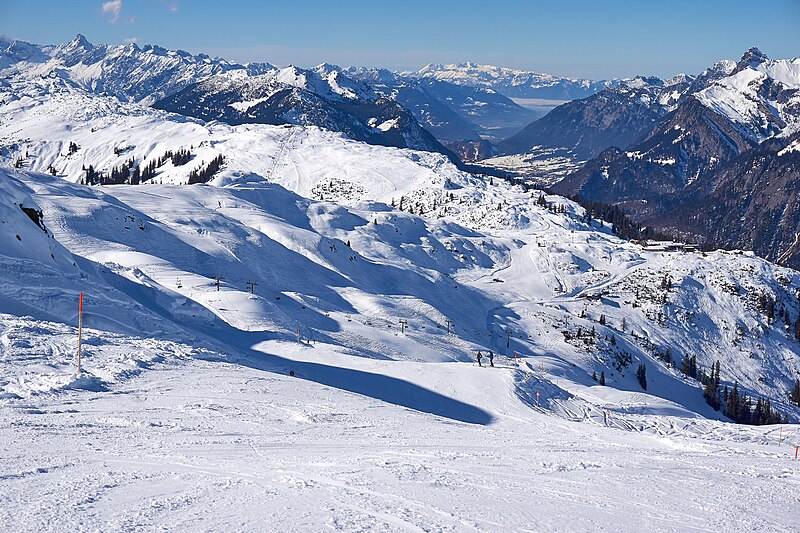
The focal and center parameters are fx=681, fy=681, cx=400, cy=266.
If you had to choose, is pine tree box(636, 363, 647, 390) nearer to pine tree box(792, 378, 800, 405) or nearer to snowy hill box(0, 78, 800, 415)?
snowy hill box(0, 78, 800, 415)

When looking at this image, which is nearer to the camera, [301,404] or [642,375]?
[301,404]

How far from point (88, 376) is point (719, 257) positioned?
15914cm

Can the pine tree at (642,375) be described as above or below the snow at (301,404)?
below

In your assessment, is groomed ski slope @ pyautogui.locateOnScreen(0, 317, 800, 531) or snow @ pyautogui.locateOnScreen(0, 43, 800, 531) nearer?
groomed ski slope @ pyautogui.locateOnScreen(0, 317, 800, 531)

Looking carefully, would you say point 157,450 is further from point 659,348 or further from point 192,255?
point 659,348

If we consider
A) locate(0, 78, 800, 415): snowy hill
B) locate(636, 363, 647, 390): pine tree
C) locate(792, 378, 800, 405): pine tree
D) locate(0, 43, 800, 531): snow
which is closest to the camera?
locate(0, 43, 800, 531): snow

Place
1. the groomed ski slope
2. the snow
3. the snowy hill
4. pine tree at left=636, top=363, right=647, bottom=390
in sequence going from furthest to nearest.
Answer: pine tree at left=636, top=363, right=647, bottom=390 → the snowy hill → the snow → the groomed ski slope

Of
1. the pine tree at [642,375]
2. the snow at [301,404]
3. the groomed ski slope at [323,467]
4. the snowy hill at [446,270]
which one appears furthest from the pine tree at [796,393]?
the groomed ski slope at [323,467]

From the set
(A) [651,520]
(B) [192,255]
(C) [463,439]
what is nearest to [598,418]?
(C) [463,439]

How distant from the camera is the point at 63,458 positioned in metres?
16.8

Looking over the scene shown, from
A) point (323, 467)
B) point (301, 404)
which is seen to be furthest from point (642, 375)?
point (323, 467)

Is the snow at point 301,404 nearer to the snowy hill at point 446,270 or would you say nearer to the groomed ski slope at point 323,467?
the groomed ski slope at point 323,467

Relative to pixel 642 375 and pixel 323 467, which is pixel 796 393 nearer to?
pixel 642 375

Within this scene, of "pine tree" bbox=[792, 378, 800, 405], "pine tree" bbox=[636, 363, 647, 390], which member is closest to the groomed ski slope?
"pine tree" bbox=[636, 363, 647, 390]
